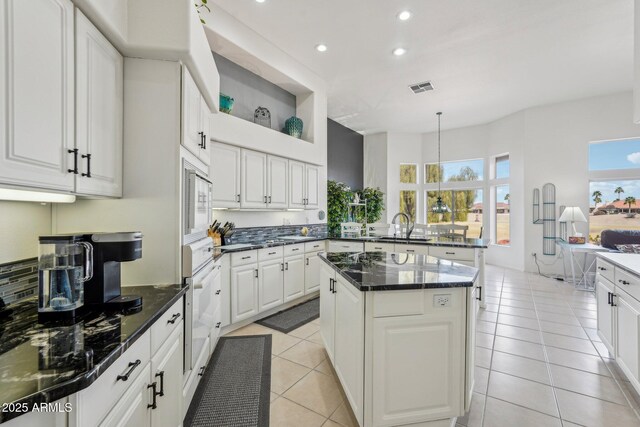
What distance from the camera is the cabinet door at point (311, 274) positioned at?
4.23m

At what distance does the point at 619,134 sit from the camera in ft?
18.6

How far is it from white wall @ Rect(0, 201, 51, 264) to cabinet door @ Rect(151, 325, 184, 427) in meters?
0.82

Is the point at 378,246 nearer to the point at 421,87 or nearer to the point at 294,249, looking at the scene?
the point at 294,249

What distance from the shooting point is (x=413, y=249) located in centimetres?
409

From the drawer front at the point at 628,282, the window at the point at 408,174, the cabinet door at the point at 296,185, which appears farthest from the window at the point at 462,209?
the drawer front at the point at 628,282

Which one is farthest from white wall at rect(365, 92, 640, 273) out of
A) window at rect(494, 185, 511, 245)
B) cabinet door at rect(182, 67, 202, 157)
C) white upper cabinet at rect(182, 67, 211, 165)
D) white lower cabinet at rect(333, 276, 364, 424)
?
cabinet door at rect(182, 67, 202, 157)

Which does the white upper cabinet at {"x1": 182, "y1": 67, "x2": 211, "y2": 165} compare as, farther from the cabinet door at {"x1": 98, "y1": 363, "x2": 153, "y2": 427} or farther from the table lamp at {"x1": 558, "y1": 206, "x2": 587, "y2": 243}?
the table lamp at {"x1": 558, "y1": 206, "x2": 587, "y2": 243}

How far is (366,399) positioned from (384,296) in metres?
0.56

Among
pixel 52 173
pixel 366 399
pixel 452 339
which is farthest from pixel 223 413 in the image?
pixel 52 173

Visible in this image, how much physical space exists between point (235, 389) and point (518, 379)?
2.21 m

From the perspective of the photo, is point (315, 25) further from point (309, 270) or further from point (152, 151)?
point (309, 270)

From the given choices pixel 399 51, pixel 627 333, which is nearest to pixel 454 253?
pixel 627 333

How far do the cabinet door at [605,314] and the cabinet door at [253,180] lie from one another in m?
3.60

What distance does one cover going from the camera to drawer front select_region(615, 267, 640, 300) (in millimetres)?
1986
